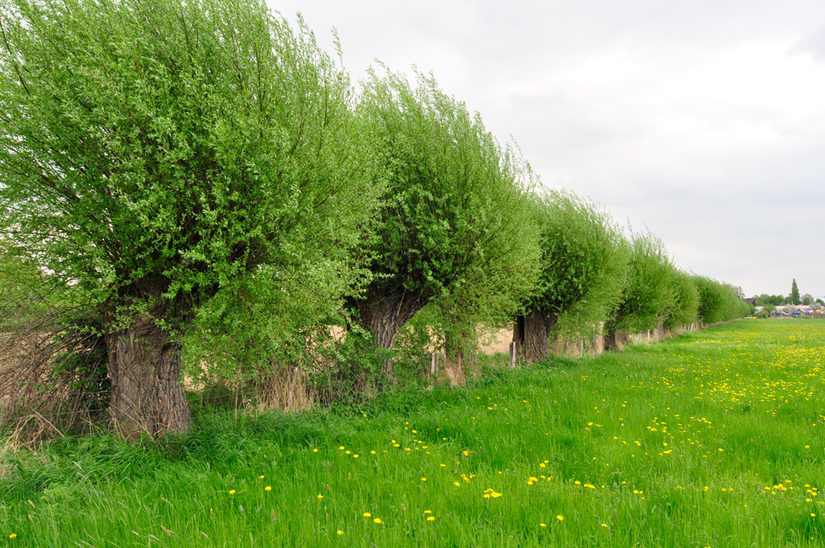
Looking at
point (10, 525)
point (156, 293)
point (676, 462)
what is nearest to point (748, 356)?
point (676, 462)

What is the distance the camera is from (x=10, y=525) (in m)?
4.67

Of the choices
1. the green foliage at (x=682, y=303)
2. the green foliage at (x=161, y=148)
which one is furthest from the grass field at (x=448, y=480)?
the green foliage at (x=682, y=303)

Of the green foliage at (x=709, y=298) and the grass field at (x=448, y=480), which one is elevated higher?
the green foliage at (x=709, y=298)

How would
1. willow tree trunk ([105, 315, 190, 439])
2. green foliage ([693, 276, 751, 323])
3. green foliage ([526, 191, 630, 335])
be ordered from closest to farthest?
willow tree trunk ([105, 315, 190, 439]) → green foliage ([526, 191, 630, 335]) → green foliage ([693, 276, 751, 323])

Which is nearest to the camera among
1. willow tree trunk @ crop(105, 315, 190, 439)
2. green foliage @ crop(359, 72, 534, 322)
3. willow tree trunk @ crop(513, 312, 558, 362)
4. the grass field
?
→ the grass field

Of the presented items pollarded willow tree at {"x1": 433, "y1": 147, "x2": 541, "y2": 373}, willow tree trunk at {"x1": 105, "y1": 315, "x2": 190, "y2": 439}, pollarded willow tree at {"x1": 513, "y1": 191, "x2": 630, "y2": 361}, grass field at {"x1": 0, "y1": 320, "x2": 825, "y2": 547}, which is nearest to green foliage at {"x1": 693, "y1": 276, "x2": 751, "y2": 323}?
pollarded willow tree at {"x1": 513, "y1": 191, "x2": 630, "y2": 361}

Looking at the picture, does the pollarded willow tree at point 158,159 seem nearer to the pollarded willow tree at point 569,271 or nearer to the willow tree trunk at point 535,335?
the pollarded willow tree at point 569,271

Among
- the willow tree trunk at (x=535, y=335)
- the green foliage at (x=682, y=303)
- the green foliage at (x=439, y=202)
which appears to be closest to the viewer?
the green foliage at (x=439, y=202)

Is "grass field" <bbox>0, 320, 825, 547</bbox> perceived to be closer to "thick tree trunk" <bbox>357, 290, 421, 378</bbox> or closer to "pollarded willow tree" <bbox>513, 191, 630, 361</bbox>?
"thick tree trunk" <bbox>357, 290, 421, 378</bbox>

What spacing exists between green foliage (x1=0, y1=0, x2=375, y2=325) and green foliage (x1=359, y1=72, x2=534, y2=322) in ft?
11.3

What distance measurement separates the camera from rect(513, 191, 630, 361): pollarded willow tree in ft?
60.1

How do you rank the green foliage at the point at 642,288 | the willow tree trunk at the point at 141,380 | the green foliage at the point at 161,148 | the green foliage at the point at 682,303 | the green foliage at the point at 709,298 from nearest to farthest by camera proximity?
the green foliage at the point at 161,148 → the willow tree trunk at the point at 141,380 → the green foliage at the point at 642,288 → the green foliage at the point at 682,303 → the green foliage at the point at 709,298

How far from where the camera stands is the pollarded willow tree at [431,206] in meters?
10.8

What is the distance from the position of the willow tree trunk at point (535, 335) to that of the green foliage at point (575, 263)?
0.46 m
